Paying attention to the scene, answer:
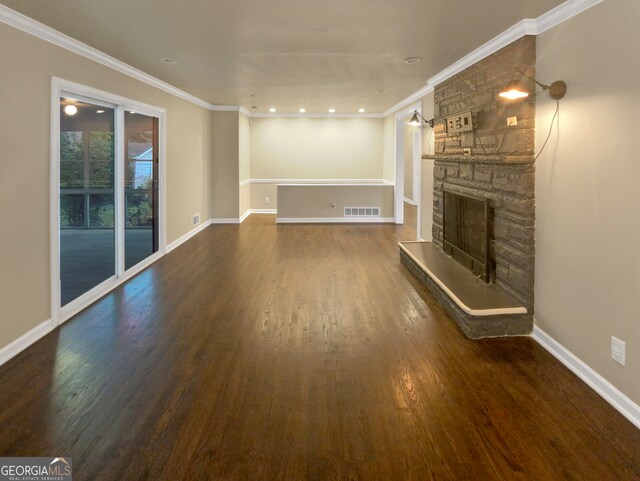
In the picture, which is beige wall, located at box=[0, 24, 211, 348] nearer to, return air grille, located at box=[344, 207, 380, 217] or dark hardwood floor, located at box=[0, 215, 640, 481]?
dark hardwood floor, located at box=[0, 215, 640, 481]

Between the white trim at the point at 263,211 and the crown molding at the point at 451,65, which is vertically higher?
the crown molding at the point at 451,65

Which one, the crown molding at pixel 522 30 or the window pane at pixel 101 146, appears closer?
the crown molding at pixel 522 30

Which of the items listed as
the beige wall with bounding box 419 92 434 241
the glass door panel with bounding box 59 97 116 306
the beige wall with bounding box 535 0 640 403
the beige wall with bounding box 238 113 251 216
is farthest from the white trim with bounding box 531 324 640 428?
the beige wall with bounding box 238 113 251 216

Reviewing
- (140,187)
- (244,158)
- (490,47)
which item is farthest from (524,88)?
(244,158)

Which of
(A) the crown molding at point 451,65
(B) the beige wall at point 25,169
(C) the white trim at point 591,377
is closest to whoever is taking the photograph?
(C) the white trim at point 591,377

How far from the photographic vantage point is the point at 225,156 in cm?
927

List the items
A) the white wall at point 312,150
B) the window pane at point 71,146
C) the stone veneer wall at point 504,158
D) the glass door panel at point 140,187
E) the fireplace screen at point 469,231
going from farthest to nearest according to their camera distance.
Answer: the white wall at point 312,150
the glass door panel at point 140,187
the fireplace screen at point 469,231
the window pane at point 71,146
the stone veneer wall at point 504,158

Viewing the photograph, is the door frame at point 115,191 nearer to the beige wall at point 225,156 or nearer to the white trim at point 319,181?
the beige wall at point 225,156

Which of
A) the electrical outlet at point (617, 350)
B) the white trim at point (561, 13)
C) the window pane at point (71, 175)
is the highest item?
the white trim at point (561, 13)

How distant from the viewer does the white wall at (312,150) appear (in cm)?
1100

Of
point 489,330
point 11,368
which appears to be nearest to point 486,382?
point 489,330

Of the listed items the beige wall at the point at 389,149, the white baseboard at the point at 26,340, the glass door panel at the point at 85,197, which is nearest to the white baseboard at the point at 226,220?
the beige wall at the point at 389,149

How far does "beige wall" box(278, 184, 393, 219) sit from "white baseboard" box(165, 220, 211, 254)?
5.41 ft

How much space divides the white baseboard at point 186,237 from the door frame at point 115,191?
0.25 meters
